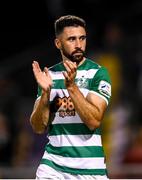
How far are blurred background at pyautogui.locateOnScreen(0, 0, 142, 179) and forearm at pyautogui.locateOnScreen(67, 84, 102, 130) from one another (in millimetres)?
3996

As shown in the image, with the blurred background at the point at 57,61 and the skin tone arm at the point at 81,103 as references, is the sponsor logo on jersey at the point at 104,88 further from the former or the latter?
the blurred background at the point at 57,61

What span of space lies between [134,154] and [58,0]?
473 cm

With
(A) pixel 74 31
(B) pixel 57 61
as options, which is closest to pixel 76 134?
(A) pixel 74 31

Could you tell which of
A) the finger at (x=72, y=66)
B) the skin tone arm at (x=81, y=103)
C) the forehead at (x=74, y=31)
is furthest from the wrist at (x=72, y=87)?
the forehead at (x=74, y=31)

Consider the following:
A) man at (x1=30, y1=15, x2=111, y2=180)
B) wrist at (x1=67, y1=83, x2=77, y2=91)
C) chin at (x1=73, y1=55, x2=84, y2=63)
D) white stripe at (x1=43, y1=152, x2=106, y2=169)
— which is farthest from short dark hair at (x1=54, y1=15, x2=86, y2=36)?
white stripe at (x1=43, y1=152, x2=106, y2=169)

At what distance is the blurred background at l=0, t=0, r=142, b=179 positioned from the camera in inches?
497

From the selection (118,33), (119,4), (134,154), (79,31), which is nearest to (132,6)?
(119,4)

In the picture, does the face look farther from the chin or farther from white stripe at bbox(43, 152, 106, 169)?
white stripe at bbox(43, 152, 106, 169)

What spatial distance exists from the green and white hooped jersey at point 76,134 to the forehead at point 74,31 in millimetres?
235

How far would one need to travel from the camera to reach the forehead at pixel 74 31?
7.03 m

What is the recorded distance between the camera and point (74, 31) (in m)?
7.04

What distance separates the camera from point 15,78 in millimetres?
14984

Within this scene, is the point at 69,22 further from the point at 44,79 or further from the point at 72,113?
the point at 72,113

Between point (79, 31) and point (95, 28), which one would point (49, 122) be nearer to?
point (79, 31)
